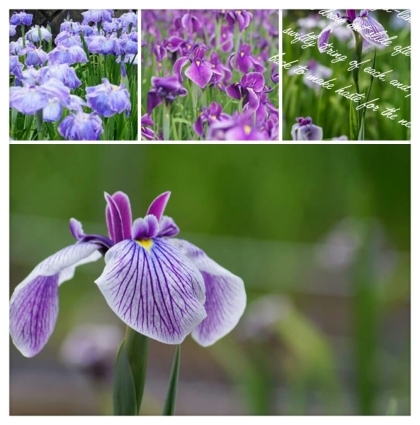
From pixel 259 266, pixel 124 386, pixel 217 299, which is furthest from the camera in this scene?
pixel 259 266

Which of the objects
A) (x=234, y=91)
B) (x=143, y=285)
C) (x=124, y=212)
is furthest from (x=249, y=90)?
(x=143, y=285)

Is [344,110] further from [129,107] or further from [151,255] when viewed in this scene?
[151,255]

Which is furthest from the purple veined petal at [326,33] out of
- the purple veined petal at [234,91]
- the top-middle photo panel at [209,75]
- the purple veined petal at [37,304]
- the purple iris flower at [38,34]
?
the purple veined petal at [37,304]

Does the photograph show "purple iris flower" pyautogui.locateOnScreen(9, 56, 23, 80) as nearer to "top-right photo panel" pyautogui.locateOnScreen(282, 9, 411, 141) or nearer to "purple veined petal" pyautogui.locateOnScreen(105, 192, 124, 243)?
"purple veined petal" pyautogui.locateOnScreen(105, 192, 124, 243)

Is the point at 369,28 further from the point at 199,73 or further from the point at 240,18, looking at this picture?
the point at 199,73

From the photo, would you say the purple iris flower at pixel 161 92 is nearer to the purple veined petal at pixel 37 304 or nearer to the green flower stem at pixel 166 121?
the green flower stem at pixel 166 121

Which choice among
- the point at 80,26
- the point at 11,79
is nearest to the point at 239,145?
the point at 80,26

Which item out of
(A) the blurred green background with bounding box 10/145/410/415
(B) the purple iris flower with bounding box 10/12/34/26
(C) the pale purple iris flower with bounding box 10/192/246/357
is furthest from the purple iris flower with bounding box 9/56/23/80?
(C) the pale purple iris flower with bounding box 10/192/246/357
